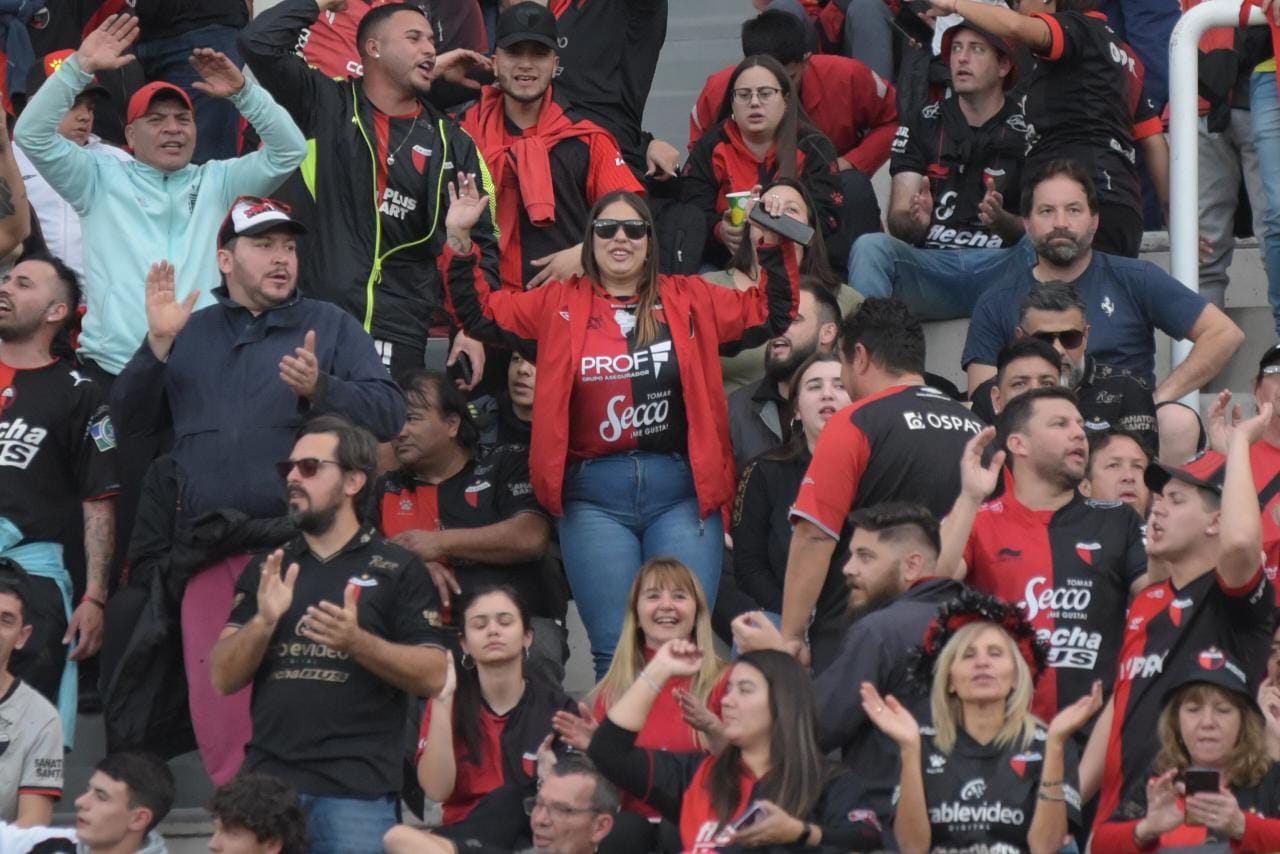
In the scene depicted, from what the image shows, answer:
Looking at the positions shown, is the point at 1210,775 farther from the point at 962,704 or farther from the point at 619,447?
the point at 619,447

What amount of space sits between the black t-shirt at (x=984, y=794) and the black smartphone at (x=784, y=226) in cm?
248

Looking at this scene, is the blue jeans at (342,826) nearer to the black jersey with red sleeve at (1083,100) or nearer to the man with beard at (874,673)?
the man with beard at (874,673)

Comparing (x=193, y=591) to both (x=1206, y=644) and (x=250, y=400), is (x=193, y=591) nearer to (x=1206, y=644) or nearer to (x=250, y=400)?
(x=250, y=400)

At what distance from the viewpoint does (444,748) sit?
7.59m

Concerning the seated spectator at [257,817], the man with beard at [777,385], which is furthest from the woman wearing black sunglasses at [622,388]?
the seated spectator at [257,817]

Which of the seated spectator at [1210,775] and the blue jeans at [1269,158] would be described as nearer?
the seated spectator at [1210,775]

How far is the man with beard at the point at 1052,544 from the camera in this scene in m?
7.54

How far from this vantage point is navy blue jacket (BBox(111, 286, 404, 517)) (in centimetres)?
823

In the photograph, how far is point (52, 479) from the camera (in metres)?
8.87

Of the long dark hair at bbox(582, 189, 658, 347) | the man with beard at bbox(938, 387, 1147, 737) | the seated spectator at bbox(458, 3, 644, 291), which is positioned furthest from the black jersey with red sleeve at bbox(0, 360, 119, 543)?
the man with beard at bbox(938, 387, 1147, 737)

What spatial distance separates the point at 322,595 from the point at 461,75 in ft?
12.5

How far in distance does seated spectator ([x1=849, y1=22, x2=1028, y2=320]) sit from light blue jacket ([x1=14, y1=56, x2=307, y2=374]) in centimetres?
273

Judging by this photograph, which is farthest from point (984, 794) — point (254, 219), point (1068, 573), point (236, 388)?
point (254, 219)

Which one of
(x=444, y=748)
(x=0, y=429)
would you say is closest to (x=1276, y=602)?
(x=444, y=748)
